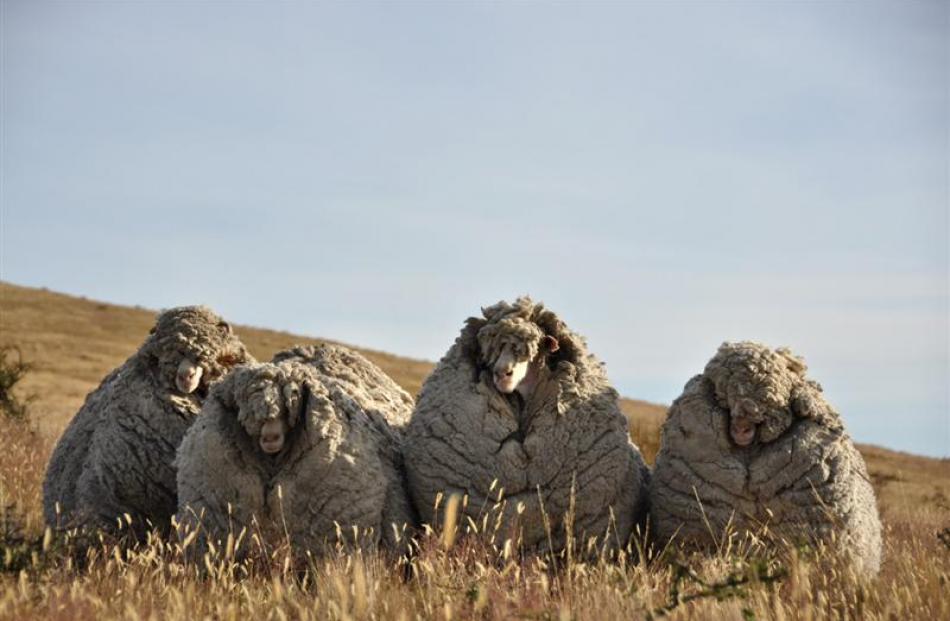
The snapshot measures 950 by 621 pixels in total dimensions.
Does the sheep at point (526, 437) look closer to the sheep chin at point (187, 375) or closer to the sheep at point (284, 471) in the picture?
the sheep at point (284, 471)

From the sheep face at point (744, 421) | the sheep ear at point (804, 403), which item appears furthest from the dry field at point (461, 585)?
the sheep ear at point (804, 403)

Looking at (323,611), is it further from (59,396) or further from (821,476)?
(59,396)

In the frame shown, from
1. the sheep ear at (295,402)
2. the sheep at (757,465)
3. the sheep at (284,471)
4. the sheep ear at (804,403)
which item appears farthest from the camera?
the sheep ear at (804,403)

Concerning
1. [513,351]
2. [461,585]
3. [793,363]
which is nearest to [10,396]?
[513,351]

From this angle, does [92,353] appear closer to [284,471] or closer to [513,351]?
[284,471]

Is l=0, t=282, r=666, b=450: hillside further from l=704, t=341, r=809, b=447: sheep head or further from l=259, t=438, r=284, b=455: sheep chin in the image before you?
l=704, t=341, r=809, b=447: sheep head

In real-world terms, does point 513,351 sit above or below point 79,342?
above

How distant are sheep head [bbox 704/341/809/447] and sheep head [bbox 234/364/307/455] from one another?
341 centimetres

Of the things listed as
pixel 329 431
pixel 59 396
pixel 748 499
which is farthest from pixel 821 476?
pixel 59 396

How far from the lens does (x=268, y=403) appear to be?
27.7ft

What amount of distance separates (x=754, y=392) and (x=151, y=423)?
5.12 meters

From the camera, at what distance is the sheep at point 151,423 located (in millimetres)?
9680

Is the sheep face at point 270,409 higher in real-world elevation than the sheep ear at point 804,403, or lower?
lower

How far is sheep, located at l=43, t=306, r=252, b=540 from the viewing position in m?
9.68
